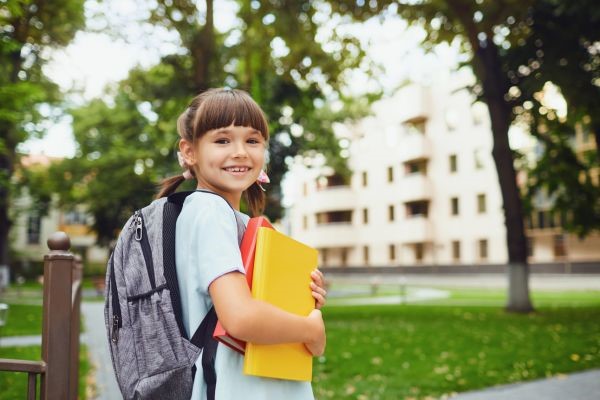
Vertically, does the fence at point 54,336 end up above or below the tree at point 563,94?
below

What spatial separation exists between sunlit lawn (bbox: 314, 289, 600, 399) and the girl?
505cm

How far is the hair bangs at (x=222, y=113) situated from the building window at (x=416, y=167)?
1987 inches

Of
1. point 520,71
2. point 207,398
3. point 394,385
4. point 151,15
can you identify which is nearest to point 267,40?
point 151,15

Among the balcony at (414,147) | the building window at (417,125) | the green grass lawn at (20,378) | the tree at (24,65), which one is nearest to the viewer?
the green grass lawn at (20,378)

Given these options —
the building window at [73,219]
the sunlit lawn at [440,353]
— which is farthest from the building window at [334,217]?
the sunlit lawn at [440,353]

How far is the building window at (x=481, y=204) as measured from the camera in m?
46.7

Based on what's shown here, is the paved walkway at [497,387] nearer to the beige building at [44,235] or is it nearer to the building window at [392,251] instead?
the building window at [392,251]

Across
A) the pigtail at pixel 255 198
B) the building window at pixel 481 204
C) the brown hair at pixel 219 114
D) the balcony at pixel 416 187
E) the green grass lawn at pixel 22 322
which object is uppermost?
the balcony at pixel 416 187

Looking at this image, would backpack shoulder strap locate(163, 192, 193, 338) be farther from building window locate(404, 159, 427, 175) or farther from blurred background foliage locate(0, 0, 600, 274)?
building window locate(404, 159, 427, 175)

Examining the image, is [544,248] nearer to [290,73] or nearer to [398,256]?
[398,256]

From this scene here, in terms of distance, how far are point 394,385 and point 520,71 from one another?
38.3 ft

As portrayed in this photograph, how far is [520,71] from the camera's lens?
53.8 feet

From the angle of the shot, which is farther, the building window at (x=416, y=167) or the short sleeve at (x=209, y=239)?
the building window at (x=416, y=167)

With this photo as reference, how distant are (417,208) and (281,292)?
51647mm
